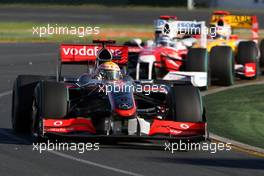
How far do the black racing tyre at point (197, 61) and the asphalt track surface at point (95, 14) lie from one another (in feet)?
80.4

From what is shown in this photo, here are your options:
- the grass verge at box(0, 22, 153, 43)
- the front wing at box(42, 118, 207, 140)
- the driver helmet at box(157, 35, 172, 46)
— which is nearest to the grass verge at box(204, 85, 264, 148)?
the front wing at box(42, 118, 207, 140)

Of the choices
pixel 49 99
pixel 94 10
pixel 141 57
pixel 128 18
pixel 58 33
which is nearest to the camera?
pixel 49 99

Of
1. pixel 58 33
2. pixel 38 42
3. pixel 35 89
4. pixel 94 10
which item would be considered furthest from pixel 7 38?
pixel 35 89

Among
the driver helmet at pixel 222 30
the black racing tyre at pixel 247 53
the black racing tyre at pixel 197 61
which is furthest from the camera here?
the driver helmet at pixel 222 30

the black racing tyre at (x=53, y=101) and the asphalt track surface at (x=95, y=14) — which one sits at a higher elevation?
the black racing tyre at (x=53, y=101)

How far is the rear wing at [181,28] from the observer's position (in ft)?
79.2

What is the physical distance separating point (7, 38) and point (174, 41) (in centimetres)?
1455

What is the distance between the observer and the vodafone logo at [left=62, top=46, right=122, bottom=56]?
15820 mm

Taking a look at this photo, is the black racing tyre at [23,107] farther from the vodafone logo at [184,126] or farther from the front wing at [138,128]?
the vodafone logo at [184,126]

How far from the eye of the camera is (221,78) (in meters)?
23.2

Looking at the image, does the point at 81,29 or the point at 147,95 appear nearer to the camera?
the point at 147,95

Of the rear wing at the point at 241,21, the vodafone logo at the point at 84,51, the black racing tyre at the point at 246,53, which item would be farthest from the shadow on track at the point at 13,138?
the rear wing at the point at 241,21

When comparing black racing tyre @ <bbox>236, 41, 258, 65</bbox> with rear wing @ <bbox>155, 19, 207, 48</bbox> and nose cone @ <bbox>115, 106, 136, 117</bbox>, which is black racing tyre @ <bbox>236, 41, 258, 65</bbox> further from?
nose cone @ <bbox>115, 106, 136, 117</bbox>

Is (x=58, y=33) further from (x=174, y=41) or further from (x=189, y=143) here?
(x=189, y=143)
